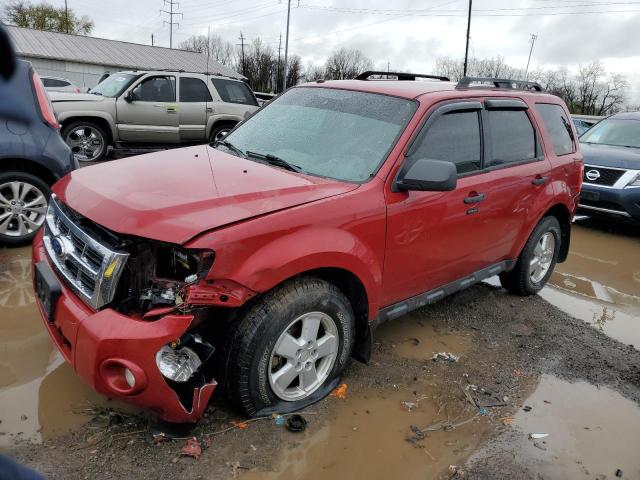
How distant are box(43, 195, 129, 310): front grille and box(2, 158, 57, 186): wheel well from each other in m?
2.33

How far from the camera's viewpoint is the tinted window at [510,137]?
4117 millimetres

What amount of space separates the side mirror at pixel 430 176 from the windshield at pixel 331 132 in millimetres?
219

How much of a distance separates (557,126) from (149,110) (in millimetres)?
8462

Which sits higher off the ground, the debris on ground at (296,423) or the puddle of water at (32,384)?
the puddle of water at (32,384)

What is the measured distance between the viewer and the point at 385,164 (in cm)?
325

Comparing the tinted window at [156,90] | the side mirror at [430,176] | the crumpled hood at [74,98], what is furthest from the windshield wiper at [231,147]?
the tinted window at [156,90]

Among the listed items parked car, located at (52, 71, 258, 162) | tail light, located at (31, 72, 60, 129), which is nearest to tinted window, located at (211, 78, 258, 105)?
parked car, located at (52, 71, 258, 162)

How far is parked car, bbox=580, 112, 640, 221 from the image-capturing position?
24.7ft

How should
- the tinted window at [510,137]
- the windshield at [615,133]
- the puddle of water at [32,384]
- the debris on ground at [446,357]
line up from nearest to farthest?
the puddle of water at [32,384] → the debris on ground at [446,357] → the tinted window at [510,137] → the windshield at [615,133]

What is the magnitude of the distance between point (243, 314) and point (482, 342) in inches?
88.2

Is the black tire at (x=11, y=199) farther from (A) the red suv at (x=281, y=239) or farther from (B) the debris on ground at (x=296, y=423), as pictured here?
(B) the debris on ground at (x=296, y=423)

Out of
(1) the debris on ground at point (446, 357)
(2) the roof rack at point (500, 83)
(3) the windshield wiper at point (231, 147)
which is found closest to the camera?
(3) the windshield wiper at point (231, 147)

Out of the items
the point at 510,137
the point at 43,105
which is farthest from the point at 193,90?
the point at 510,137

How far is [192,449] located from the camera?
2.66 m
